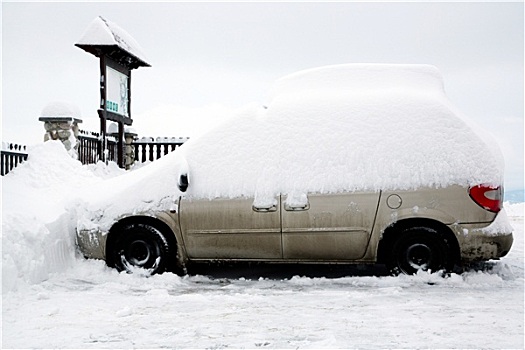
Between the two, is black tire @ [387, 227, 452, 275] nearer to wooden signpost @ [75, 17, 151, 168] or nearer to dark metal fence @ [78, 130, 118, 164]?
dark metal fence @ [78, 130, 118, 164]

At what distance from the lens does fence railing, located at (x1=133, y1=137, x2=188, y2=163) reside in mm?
16891

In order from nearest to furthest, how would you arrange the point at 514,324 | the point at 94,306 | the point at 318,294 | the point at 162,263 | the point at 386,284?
the point at 514,324 → the point at 94,306 → the point at 318,294 → the point at 386,284 → the point at 162,263

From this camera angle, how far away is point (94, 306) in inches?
199

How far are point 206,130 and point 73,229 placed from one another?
1941mm

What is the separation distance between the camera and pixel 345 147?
6.12m

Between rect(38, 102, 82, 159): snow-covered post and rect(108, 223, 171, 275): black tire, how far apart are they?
18.6 ft

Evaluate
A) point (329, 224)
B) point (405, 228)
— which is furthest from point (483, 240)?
point (329, 224)

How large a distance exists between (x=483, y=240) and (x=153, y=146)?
12.5m

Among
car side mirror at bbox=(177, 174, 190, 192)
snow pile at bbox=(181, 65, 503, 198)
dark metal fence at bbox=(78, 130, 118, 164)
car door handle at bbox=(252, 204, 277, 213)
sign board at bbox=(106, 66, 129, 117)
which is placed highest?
sign board at bbox=(106, 66, 129, 117)

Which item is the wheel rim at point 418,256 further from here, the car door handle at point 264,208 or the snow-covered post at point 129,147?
the snow-covered post at point 129,147

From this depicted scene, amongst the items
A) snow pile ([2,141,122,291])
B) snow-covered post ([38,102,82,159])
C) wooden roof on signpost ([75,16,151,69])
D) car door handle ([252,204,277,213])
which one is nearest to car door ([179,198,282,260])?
car door handle ([252,204,277,213])

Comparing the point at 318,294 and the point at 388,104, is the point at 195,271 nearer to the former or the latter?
the point at 318,294

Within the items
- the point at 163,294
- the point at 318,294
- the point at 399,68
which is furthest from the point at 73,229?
the point at 399,68

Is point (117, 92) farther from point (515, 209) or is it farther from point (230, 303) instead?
point (515, 209)
